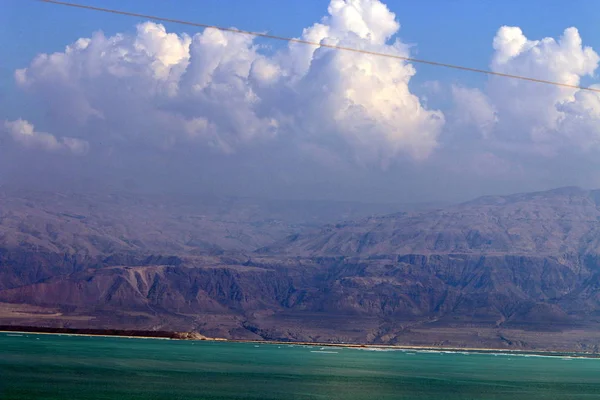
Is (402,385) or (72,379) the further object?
(402,385)

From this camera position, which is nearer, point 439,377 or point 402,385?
point 402,385

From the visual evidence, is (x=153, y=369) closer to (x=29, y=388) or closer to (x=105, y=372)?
(x=105, y=372)

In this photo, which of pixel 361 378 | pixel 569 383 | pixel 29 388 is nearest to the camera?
pixel 29 388

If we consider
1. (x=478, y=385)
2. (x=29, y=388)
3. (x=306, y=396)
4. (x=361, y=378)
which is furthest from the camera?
(x=361, y=378)

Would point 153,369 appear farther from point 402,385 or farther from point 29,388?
point 29,388

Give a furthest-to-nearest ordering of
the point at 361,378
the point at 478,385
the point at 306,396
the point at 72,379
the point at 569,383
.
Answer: the point at 569,383 < the point at 361,378 < the point at 478,385 < the point at 72,379 < the point at 306,396

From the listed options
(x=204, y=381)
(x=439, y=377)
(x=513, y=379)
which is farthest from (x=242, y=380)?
(x=513, y=379)

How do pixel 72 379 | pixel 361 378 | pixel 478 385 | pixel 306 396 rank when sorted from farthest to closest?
pixel 361 378 < pixel 478 385 < pixel 72 379 < pixel 306 396

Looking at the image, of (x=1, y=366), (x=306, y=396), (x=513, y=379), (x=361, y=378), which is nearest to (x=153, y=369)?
(x=1, y=366)

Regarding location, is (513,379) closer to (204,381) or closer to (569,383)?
(569,383)
